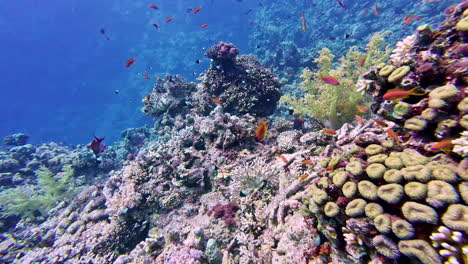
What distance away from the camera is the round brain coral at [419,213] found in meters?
1.69

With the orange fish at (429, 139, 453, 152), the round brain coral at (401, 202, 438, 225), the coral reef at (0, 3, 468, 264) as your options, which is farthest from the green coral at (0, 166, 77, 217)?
the orange fish at (429, 139, 453, 152)

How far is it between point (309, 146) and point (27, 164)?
1715 cm

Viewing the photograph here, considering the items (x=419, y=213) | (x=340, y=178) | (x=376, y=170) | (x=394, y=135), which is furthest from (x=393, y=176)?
(x=394, y=135)

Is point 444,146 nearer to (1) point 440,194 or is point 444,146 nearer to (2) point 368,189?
(1) point 440,194

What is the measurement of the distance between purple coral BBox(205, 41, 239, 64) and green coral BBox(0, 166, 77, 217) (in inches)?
386

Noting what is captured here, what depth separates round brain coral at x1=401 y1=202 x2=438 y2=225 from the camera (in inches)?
66.6

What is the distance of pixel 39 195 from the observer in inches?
422

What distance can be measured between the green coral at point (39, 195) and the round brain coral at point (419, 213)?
13.4 metres

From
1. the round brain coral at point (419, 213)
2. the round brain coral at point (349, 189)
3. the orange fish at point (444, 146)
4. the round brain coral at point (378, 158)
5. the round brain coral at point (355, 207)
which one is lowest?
the round brain coral at point (419, 213)

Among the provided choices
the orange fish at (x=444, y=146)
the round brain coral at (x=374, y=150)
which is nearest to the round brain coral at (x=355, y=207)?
the round brain coral at (x=374, y=150)

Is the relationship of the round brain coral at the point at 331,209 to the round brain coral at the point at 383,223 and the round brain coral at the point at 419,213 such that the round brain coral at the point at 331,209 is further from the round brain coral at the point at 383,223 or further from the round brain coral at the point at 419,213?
the round brain coral at the point at 419,213

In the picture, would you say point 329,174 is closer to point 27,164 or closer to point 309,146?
point 309,146

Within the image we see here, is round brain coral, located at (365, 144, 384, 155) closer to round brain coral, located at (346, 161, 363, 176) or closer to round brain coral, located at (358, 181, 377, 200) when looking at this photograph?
round brain coral, located at (346, 161, 363, 176)

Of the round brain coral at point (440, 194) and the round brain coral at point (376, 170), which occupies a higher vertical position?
the round brain coral at point (376, 170)
